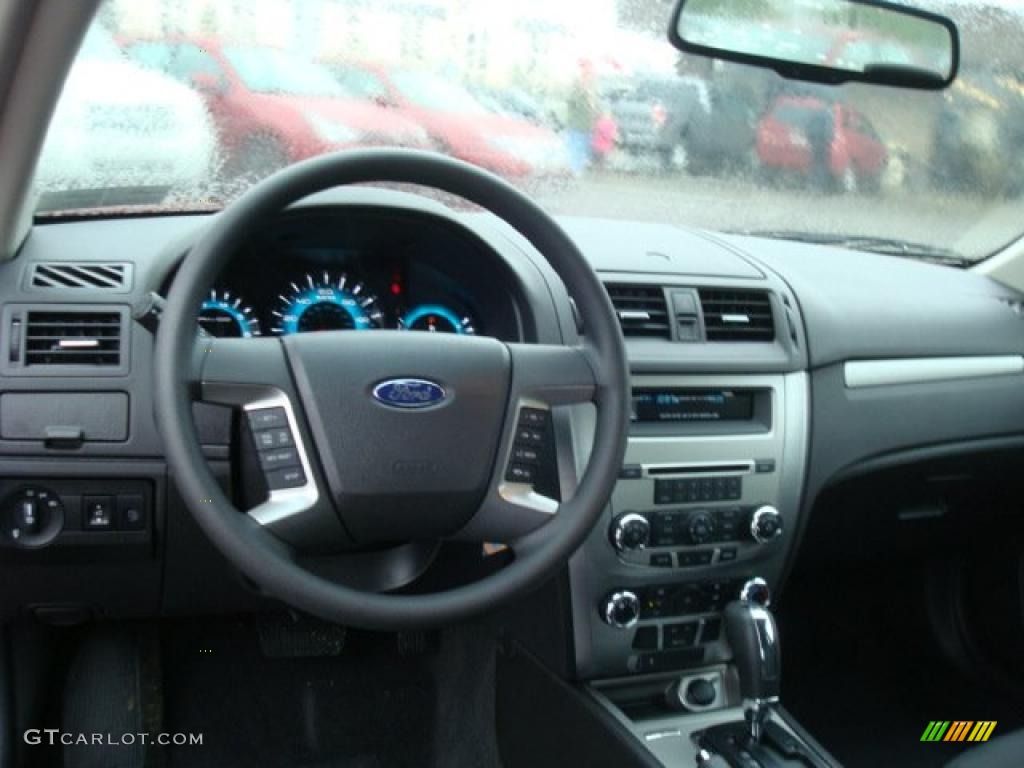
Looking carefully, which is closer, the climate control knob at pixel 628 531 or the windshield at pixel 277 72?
the climate control knob at pixel 628 531

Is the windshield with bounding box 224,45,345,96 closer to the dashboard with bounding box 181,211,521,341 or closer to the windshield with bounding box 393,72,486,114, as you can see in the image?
the windshield with bounding box 393,72,486,114

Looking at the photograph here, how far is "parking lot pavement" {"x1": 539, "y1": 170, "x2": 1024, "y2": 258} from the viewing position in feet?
9.18

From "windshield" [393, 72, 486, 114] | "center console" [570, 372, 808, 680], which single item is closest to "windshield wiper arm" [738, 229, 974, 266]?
"center console" [570, 372, 808, 680]

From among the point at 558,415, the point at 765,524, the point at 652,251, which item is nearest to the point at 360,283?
the point at 558,415

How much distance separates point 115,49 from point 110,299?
23.9 inches

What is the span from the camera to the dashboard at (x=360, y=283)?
2076 millimetres

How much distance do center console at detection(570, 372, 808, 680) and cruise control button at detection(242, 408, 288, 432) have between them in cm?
79

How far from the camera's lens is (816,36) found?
2.47m

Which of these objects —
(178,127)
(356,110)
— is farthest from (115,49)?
(356,110)

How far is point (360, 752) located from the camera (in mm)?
2766

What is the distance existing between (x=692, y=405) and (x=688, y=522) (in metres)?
0.24

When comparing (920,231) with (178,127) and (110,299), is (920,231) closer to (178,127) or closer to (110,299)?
(178,127)

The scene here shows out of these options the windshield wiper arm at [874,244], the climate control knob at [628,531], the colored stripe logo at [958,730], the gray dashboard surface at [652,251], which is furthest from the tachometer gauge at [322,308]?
the colored stripe logo at [958,730]

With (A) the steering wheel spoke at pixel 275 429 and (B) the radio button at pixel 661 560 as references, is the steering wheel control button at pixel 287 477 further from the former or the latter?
(B) the radio button at pixel 661 560
